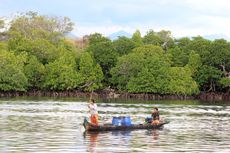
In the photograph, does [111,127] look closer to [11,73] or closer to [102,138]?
[102,138]

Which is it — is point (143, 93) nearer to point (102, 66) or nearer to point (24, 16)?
A: point (102, 66)

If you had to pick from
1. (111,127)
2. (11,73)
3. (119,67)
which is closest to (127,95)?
(119,67)

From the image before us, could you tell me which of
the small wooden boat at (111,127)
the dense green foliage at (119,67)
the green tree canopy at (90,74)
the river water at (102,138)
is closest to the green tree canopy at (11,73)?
the dense green foliage at (119,67)

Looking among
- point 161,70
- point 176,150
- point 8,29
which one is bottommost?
point 176,150

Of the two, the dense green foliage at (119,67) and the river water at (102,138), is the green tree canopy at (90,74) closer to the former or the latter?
the dense green foliage at (119,67)

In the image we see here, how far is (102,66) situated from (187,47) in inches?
675

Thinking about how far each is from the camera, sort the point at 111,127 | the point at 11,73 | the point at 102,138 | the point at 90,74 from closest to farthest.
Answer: the point at 102,138 < the point at 111,127 < the point at 11,73 < the point at 90,74

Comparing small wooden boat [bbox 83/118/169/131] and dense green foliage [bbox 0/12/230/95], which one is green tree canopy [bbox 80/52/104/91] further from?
small wooden boat [bbox 83/118/169/131]

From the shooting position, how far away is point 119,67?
365 ft

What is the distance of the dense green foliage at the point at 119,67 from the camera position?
110 meters

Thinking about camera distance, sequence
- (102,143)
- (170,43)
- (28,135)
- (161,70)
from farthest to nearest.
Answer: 1. (170,43)
2. (161,70)
3. (28,135)
4. (102,143)

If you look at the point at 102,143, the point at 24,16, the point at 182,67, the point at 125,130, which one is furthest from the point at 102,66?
the point at 102,143

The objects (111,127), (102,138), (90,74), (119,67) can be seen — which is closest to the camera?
(102,138)

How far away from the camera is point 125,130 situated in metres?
42.5
